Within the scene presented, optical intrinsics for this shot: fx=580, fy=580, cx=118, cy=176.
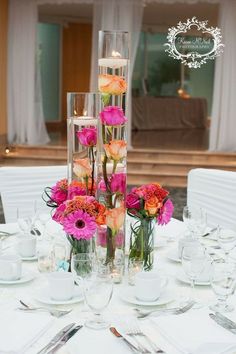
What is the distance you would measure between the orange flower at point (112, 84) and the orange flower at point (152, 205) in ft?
1.22

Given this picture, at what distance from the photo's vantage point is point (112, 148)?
1.88 m

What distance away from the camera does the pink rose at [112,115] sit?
1.86m

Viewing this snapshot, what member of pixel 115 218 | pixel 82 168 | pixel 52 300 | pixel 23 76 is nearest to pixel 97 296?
pixel 52 300

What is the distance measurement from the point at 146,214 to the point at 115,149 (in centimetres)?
25

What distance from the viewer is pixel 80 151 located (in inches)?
80.1

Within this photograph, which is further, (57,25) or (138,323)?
(57,25)

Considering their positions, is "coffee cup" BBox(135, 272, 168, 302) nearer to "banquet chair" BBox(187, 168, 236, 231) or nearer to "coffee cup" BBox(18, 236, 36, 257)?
"coffee cup" BBox(18, 236, 36, 257)

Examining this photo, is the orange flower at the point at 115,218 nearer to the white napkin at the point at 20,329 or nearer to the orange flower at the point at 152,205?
the orange flower at the point at 152,205

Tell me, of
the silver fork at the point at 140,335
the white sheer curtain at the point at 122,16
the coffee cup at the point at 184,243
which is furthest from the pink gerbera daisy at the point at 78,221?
the white sheer curtain at the point at 122,16

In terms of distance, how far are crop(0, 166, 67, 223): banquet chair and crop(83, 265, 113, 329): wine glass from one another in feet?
5.55

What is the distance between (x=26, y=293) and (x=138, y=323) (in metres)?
0.43

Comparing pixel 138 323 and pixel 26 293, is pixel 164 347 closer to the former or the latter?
pixel 138 323

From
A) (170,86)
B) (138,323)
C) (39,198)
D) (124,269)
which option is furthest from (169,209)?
(170,86)

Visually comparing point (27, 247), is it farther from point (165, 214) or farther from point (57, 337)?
point (57, 337)
